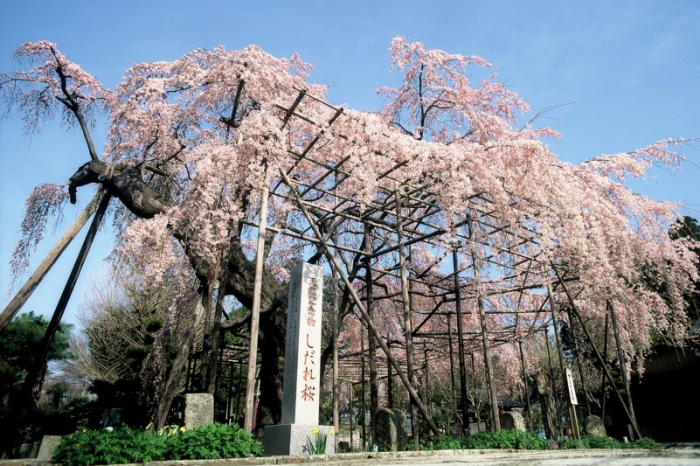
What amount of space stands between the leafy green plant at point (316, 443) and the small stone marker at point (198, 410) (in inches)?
101

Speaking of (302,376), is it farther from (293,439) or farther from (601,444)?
(601,444)

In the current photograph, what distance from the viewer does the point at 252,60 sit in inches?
455

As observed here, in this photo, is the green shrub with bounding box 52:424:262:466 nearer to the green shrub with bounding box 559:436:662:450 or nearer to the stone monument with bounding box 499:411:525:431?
the green shrub with bounding box 559:436:662:450

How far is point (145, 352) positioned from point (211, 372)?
7627 mm

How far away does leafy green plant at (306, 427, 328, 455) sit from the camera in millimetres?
6562

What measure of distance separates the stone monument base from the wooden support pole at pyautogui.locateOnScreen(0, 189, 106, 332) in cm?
648

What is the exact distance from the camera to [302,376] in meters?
7.45

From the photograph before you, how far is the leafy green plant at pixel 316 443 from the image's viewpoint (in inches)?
258

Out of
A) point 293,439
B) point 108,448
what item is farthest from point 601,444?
point 108,448

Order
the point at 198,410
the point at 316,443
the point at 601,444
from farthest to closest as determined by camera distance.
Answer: the point at 601,444 → the point at 198,410 → the point at 316,443

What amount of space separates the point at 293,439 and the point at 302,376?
1.08m

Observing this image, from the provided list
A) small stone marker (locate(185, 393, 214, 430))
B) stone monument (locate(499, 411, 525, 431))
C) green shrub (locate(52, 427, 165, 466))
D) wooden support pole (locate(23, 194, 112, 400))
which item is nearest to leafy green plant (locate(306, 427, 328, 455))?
green shrub (locate(52, 427, 165, 466))

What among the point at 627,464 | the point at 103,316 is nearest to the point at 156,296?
the point at 103,316

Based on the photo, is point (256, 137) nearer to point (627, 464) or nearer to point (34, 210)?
point (34, 210)
